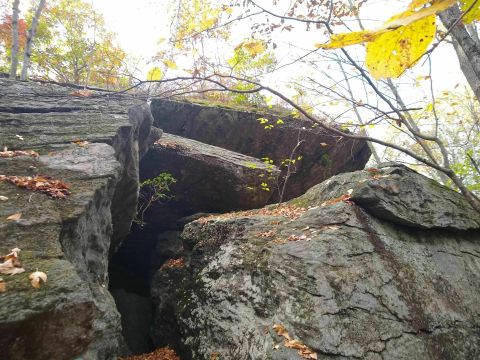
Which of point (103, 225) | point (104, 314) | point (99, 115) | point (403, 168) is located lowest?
point (104, 314)

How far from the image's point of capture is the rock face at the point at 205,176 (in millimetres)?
8445

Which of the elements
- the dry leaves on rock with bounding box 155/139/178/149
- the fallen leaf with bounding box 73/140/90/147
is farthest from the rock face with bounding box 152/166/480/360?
the dry leaves on rock with bounding box 155/139/178/149

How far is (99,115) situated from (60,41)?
10.8 m

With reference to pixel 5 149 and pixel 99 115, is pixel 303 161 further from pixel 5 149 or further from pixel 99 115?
pixel 5 149

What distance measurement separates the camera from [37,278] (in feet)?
7.39

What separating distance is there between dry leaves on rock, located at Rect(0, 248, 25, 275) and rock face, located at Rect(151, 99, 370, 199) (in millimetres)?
8284

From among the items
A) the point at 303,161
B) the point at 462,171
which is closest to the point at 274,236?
the point at 303,161

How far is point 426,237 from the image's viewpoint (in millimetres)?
5422

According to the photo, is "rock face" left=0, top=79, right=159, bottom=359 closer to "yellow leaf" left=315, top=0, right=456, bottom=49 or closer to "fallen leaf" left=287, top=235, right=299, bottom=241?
"yellow leaf" left=315, top=0, right=456, bottom=49

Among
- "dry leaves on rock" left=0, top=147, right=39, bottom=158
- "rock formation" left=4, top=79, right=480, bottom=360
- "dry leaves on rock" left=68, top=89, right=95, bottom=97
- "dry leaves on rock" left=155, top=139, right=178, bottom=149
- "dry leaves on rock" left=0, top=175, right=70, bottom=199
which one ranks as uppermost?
"dry leaves on rock" left=68, top=89, right=95, bottom=97

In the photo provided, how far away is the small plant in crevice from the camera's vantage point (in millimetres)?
8172

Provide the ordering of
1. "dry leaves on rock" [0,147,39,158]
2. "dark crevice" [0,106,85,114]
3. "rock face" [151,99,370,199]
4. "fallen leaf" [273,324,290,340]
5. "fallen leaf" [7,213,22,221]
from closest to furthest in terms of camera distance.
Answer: "fallen leaf" [7,213,22,221] < "fallen leaf" [273,324,290,340] < "dry leaves on rock" [0,147,39,158] < "dark crevice" [0,106,85,114] < "rock face" [151,99,370,199]

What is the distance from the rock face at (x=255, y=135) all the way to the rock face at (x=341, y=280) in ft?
14.7

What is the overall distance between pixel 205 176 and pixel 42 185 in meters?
5.14
